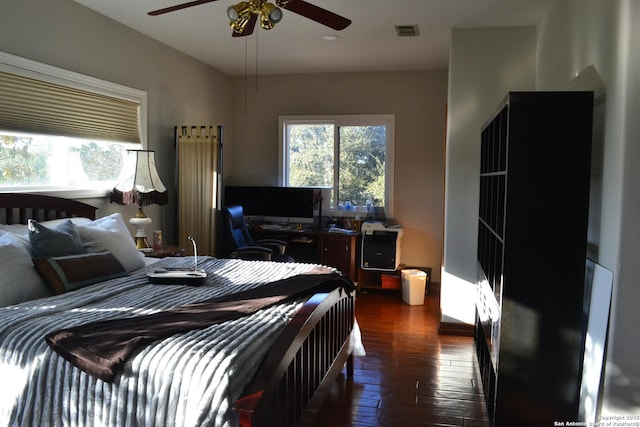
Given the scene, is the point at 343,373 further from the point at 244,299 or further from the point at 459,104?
the point at 459,104

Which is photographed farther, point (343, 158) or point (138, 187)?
point (343, 158)

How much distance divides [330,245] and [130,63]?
2.71 m

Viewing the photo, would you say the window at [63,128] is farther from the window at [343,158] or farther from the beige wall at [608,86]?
the beige wall at [608,86]

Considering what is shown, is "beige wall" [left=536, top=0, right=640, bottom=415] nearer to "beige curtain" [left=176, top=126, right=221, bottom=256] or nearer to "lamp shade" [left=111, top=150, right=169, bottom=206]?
"lamp shade" [left=111, top=150, right=169, bottom=206]

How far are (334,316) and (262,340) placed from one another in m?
0.95

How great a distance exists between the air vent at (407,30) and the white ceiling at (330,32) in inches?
1.8

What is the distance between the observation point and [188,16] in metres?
4.02

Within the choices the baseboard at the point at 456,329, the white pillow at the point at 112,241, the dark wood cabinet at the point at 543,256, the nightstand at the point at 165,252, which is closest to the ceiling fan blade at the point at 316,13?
the dark wood cabinet at the point at 543,256

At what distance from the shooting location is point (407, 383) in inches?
130

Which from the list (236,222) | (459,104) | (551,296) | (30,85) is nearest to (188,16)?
(30,85)

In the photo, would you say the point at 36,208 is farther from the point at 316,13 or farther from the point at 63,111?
the point at 316,13

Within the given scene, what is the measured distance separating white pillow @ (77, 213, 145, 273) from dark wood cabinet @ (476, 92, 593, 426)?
224 cm

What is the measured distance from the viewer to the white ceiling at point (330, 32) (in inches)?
147

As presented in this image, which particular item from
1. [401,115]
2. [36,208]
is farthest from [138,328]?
[401,115]
